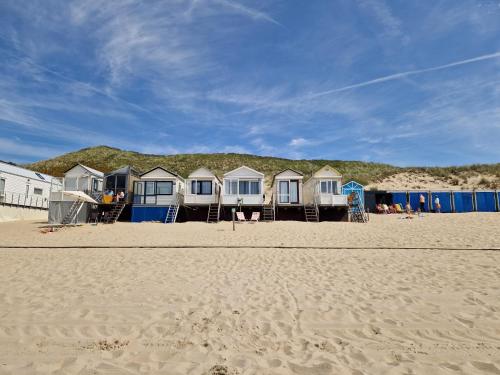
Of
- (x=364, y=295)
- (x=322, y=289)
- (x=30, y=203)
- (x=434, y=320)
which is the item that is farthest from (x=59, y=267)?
(x=30, y=203)

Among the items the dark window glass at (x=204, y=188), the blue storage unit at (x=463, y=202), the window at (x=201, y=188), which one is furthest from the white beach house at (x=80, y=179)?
the blue storage unit at (x=463, y=202)

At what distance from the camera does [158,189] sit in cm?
2636

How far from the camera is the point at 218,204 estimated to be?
2561 cm

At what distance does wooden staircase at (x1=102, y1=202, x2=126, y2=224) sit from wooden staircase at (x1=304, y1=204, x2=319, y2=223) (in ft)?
47.8

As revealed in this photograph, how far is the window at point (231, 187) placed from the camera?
25.7 m

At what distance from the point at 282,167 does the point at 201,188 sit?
39517mm

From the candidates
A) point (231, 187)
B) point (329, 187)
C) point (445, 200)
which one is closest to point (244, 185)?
point (231, 187)

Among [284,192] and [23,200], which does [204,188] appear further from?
[23,200]

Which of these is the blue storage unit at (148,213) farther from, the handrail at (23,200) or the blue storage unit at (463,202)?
the blue storage unit at (463,202)

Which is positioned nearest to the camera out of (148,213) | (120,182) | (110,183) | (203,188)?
(148,213)

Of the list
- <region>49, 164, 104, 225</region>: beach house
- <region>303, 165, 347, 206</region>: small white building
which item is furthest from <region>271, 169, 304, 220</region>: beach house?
<region>49, 164, 104, 225</region>: beach house

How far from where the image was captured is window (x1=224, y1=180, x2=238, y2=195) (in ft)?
84.2

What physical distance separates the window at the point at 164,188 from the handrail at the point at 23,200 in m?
13.1

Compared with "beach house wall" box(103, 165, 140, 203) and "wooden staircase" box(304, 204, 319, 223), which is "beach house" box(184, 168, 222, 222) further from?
"wooden staircase" box(304, 204, 319, 223)
